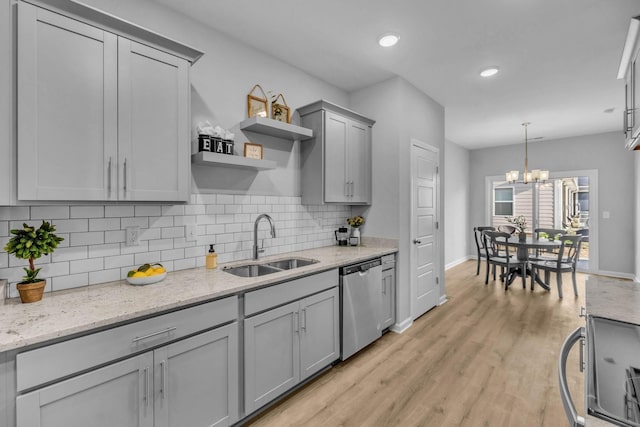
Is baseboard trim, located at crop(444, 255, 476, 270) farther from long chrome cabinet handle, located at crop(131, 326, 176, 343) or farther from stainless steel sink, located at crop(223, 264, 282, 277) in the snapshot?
long chrome cabinet handle, located at crop(131, 326, 176, 343)

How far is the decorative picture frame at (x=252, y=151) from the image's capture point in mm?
2449

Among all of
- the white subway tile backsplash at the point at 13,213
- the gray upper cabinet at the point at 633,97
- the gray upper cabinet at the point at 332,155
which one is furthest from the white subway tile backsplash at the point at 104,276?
the gray upper cabinet at the point at 633,97

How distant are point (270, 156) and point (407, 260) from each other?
6.27 ft

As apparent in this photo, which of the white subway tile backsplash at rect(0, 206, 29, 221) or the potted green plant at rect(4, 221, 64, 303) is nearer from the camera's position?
the potted green plant at rect(4, 221, 64, 303)

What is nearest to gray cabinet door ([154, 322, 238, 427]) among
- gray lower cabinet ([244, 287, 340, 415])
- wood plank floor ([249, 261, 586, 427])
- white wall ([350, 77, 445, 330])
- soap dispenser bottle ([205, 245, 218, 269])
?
gray lower cabinet ([244, 287, 340, 415])

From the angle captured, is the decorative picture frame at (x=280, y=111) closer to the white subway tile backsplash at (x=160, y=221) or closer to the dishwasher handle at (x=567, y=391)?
the white subway tile backsplash at (x=160, y=221)

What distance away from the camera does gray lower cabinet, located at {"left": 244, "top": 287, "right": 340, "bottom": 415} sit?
186 cm

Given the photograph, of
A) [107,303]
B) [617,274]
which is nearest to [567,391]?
[107,303]

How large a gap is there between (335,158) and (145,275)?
2.00 meters

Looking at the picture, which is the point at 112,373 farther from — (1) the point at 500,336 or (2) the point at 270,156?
(1) the point at 500,336

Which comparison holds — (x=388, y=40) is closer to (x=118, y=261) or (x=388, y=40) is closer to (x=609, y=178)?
(x=118, y=261)

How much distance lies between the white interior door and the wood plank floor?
0.28m

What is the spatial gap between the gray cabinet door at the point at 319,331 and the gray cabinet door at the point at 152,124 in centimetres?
121

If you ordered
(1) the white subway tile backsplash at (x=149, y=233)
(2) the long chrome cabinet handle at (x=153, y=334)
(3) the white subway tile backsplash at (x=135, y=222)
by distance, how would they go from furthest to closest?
(3) the white subway tile backsplash at (x=135, y=222), (1) the white subway tile backsplash at (x=149, y=233), (2) the long chrome cabinet handle at (x=153, y=334)
